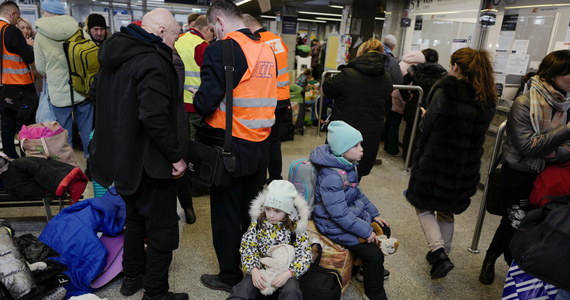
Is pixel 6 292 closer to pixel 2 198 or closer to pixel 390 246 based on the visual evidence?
pixel 2 198

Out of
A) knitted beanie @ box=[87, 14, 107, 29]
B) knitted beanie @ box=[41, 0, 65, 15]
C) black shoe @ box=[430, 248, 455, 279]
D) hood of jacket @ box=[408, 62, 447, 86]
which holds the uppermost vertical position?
knitted beanie @ box=[41, 0, 65, 15]

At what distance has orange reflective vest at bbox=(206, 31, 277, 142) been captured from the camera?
2084 millimetres

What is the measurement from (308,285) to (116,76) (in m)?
1.49

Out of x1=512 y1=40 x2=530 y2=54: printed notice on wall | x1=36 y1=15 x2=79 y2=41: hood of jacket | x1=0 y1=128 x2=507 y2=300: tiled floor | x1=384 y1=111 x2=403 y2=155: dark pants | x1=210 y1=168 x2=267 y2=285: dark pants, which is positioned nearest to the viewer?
x1=210 y1=168 x2=267 y2=285: dark pants

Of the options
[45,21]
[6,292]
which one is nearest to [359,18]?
[45,21]

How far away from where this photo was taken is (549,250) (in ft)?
4.63

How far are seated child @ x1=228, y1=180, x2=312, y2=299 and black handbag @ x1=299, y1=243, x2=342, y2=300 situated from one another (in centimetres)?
6

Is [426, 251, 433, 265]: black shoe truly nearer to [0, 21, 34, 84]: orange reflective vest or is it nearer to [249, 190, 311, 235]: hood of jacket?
[249, 190, 311, 235]: hood of jacket

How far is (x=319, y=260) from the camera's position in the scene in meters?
2.23

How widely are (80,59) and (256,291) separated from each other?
297cm

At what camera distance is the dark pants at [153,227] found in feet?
6.81

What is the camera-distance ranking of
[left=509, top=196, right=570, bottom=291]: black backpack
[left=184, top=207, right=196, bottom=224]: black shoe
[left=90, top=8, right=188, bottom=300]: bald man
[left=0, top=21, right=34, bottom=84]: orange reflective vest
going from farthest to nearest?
[left=0, top=21, right=34, bottom=84]: orange reflective vest, [left=184, top=207, right=196, bottom=224]: black shoe, [left=90, top=8, right=188, bottom=300]: bald man, [left=509, top=196, right=570, bottom=291]: black backpack

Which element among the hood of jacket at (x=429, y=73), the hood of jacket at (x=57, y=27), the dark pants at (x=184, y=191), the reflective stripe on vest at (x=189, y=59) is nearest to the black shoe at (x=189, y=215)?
the dark pants at (x=184, y=191)

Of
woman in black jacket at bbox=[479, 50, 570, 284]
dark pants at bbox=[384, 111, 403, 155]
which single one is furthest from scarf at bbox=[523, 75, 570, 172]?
dark pants at bbox=[384, 111, 403, 155]
